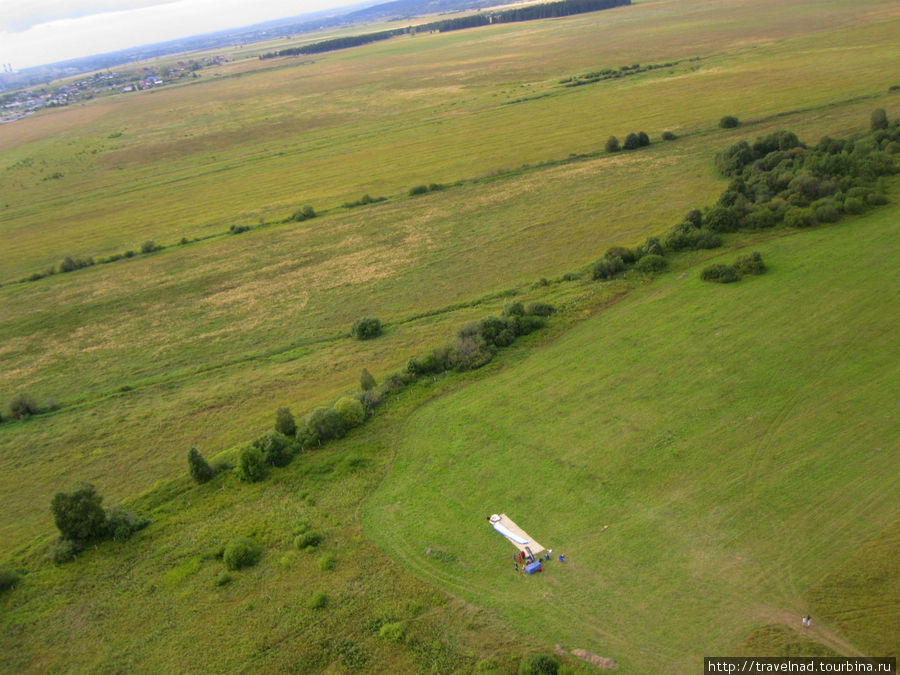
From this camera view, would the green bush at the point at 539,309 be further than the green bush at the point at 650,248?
No

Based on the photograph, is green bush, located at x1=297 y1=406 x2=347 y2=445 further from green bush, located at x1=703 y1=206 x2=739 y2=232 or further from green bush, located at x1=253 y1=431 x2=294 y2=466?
green bush, located at x1=703 y1=206 x2=739 y2=232

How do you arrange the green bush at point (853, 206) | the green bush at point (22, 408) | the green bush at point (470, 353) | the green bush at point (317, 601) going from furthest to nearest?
the green bush at point (853, 206)
the green bush at point (22, 408)
the green bush at point (470, 353)
the green bush at point (317, 601)

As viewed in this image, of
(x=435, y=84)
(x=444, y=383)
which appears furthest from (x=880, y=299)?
(x=435, y=84)

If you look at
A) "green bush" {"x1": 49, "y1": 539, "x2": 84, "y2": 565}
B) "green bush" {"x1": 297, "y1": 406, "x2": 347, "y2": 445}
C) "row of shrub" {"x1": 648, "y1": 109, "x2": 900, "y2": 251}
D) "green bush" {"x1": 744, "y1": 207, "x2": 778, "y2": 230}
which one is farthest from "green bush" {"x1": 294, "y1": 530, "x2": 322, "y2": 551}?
"green bush" {"x1": 744, "y1": 207, "x2": 778, "y2": 230}

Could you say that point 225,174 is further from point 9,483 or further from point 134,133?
point 9,483

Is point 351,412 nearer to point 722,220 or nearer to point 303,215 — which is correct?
point 722,220

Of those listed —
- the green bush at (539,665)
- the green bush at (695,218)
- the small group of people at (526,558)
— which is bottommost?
the green bush at (539,665)

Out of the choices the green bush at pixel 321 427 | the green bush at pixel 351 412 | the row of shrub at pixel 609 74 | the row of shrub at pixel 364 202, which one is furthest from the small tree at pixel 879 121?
the green bush at pixel 321 427

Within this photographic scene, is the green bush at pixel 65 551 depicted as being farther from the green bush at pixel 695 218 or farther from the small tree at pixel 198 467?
the green bush at pixel 695 218
